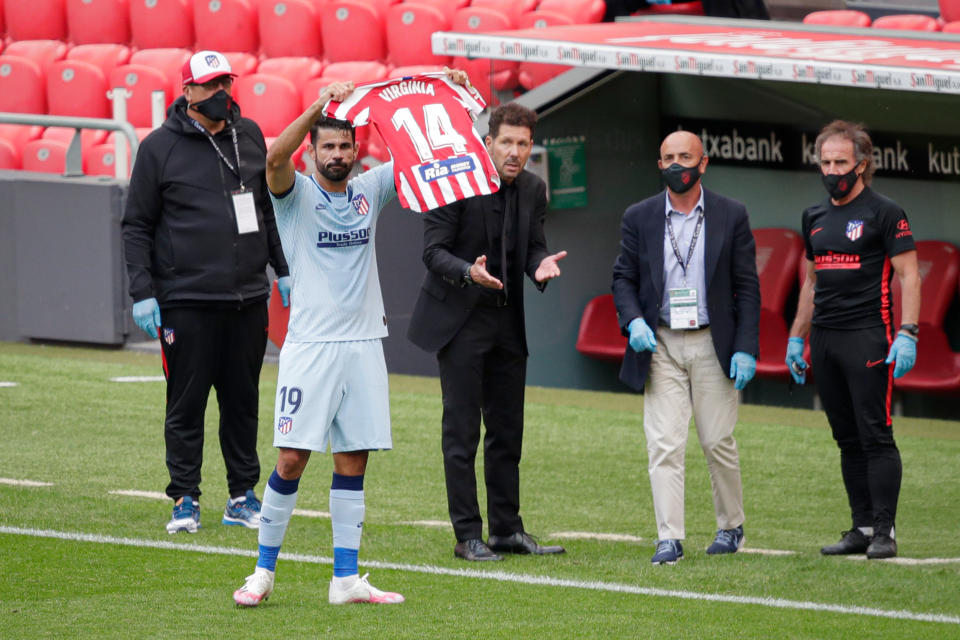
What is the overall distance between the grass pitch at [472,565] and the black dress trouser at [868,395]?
338mm

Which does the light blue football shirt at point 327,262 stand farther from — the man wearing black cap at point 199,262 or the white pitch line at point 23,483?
the white pitch line at point 23,483

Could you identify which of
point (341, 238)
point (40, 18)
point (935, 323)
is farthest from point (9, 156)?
point (341, 238)

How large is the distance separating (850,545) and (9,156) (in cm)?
1166

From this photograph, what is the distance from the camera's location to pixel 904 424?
1189 centimetres

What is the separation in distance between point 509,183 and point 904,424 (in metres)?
5.78

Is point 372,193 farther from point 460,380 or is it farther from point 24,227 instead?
point 24,227

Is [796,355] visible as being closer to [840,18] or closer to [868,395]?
[868,395]

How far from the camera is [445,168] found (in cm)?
632

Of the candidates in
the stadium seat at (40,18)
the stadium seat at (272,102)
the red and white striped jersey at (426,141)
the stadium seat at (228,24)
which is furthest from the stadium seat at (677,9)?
the red and white striped jersey at (426,141)

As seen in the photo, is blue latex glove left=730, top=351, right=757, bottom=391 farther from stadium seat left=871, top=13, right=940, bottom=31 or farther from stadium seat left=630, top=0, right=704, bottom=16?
stadium seat left=630, top=0, right=704, bottom=16

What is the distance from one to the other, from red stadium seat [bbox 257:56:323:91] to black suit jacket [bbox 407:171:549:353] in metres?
9.23

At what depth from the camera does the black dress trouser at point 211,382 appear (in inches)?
298

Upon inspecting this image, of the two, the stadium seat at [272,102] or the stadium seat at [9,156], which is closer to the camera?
the stadium seat at [272,102]

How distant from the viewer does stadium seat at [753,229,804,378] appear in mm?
12859
